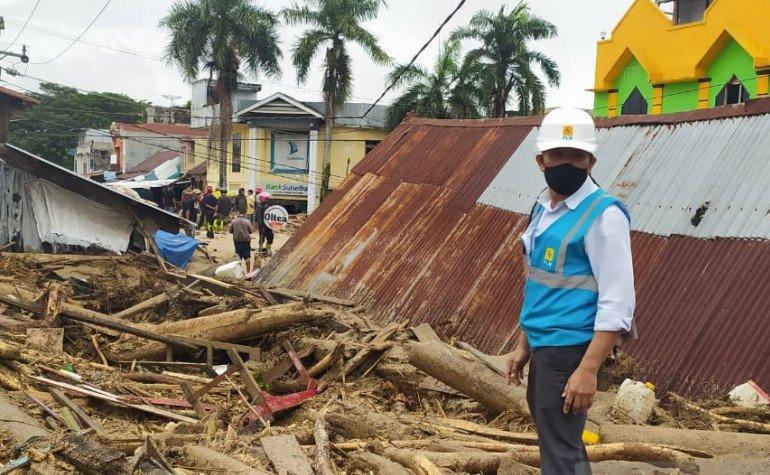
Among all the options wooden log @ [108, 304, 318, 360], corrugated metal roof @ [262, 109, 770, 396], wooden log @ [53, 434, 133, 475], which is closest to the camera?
wooden log @ [53, 434, 133, 475]

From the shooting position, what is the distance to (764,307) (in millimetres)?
6199

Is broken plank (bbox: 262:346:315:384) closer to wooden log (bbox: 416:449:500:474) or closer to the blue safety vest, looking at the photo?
wooden log (bbox: 416:449:500:474)

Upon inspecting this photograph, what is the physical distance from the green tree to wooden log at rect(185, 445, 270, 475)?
239 feet

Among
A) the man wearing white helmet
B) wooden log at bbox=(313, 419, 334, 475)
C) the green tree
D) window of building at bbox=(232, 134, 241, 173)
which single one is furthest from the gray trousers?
the green tree

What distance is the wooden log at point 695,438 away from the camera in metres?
4.92

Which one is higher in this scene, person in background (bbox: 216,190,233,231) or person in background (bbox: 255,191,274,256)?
person in background (bbox: 216,190,233,231)

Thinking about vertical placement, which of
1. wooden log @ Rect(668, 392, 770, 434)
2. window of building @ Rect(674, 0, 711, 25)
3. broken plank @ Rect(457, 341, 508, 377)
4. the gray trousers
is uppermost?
window of building @ Rect(674, 0, 711, 25)

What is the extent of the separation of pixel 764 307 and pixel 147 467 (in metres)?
4.53

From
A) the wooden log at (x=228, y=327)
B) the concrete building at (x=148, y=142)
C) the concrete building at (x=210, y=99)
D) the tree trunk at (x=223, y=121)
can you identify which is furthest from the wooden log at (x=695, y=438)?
the concrete building at (x=148, y=142)

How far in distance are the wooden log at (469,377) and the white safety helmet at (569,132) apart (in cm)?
282

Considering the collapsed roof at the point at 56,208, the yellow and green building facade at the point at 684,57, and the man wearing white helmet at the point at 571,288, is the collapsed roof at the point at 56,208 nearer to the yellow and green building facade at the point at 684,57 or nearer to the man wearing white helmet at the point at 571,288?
the yellow and green building facade at the point at 684,57

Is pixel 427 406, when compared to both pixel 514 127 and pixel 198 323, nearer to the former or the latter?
pixel 198 323

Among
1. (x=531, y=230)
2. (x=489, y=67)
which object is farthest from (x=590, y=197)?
(x=489, y=67)

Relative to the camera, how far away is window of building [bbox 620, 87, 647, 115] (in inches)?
1138
